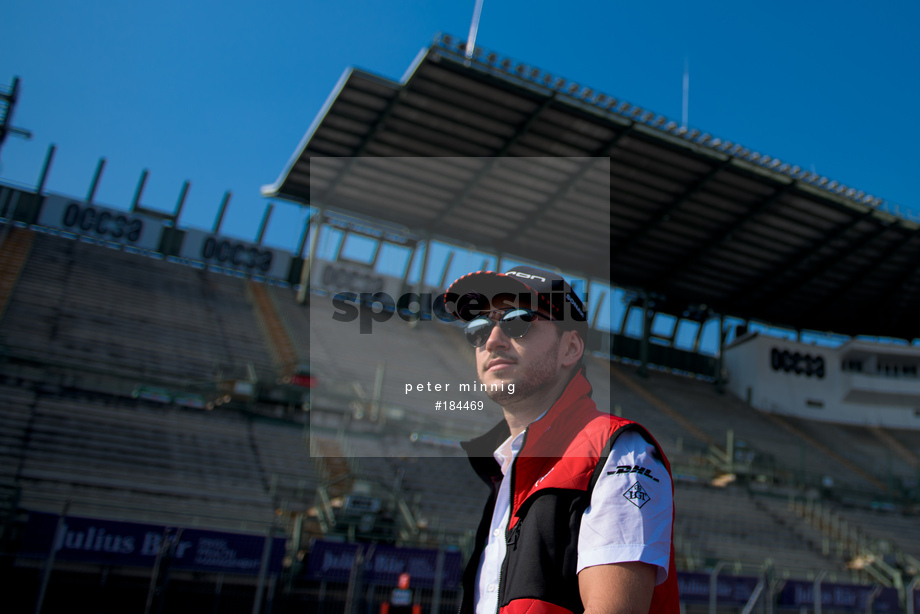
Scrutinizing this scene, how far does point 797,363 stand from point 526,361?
130ft

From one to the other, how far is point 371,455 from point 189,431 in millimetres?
4408

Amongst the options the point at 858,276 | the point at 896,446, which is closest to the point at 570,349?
the point at 858,276

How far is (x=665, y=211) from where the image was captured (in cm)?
2756

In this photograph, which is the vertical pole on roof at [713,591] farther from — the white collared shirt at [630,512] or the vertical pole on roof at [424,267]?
the vertical pole on roof at [424,267]

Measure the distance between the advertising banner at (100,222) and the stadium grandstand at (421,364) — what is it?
90 mm

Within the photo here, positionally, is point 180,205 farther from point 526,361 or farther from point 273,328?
point 526,361

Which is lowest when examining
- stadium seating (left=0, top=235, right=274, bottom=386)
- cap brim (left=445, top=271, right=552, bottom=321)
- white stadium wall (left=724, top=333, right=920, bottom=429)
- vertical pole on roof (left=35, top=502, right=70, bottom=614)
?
vertical pole on roof (left=35, top=502, right=70, bottom=614)

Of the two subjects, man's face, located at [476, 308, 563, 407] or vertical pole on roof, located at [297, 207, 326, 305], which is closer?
man's face, located at [476, 308, 563, 407]

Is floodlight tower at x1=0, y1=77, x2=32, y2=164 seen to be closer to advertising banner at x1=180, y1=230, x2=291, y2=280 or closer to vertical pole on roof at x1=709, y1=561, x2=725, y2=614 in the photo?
advertising banner at x1=180, y1=230, x2=291, y2=280

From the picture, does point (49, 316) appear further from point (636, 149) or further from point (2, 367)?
point (636, 149)

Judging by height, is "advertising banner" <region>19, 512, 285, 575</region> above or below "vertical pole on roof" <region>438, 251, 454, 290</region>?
below

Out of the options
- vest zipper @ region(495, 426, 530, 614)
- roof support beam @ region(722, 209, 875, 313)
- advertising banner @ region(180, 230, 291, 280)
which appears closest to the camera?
vest zipper @ region(495, 426, 530, 614)

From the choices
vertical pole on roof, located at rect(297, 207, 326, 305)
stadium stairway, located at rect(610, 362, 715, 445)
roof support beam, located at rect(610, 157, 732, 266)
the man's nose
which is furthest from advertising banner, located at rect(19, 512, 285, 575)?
stadium stairway, located at rect(610, 362, 715, 445)

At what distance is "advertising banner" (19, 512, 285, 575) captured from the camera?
27.1 ft
